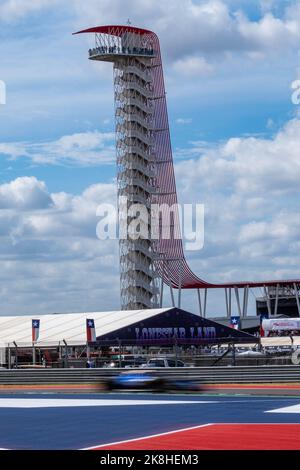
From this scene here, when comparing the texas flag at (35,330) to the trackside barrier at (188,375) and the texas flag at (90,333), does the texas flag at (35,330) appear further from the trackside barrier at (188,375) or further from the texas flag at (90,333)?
the trackside barrier at (188,375)

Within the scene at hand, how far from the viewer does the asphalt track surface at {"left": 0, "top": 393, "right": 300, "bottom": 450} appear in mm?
16547

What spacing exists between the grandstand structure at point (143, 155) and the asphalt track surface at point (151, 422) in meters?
70.8

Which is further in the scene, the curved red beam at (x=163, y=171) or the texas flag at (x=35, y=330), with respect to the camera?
the curved red beam at (x=163, y=171)

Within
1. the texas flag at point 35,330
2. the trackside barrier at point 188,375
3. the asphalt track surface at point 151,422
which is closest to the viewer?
the asphalt track surface at point 151,422

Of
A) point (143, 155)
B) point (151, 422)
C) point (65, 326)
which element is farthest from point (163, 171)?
point (151, 422)

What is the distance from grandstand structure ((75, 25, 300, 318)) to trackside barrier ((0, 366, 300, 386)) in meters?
61.3

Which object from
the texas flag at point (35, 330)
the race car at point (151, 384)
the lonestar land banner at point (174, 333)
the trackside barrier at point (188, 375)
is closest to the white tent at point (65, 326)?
the texas flag at point (35, 330)

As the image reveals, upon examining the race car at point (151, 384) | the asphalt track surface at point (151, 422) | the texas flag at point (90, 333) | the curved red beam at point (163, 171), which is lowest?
the asphalt track surface at point (151, 422)

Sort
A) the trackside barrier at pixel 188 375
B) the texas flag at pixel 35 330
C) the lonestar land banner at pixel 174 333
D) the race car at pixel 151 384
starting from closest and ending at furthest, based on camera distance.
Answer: the race car at pixel 151 384 → the trackside barrier at pixel 188 375 → the lonestar land banner at pixel 174 333 → the texas flag at pixel 35 330

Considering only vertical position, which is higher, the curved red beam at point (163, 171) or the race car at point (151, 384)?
the curved red beam at point (163, 171)

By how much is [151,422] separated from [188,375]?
13475 millimetres

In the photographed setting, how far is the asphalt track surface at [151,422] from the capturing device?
1655 cm
